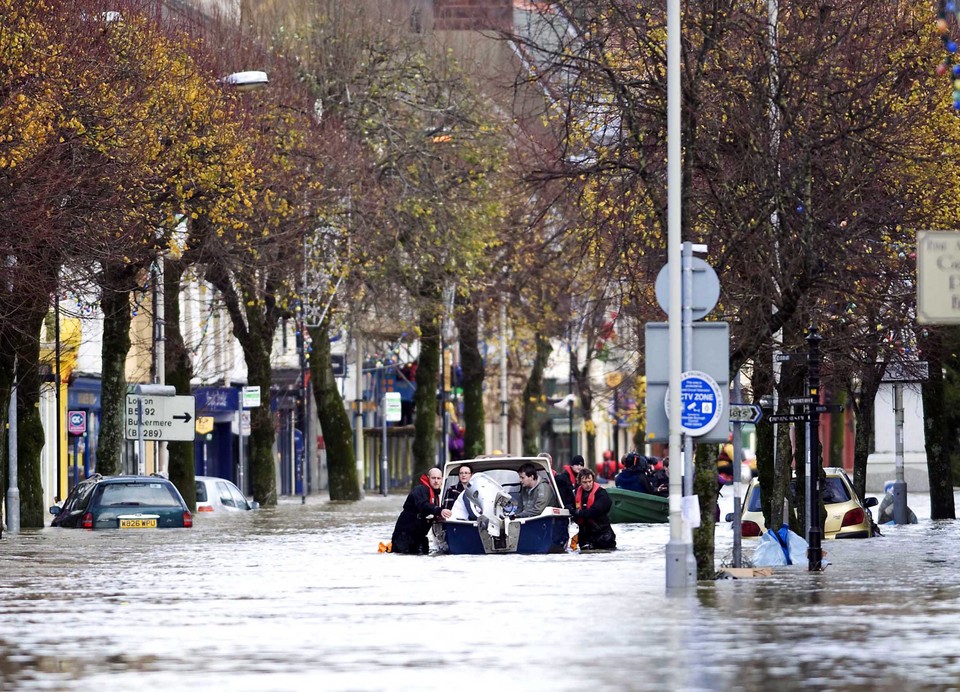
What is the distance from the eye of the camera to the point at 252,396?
5678 cm

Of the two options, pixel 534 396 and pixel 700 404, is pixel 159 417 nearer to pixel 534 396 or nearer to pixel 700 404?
pixel 700 404

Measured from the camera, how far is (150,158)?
116ft

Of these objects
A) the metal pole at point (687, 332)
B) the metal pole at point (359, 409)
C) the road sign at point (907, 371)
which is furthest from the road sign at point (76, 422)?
the metal pole at point (687, 332)

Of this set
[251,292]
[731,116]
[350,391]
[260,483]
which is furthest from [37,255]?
[350,391]

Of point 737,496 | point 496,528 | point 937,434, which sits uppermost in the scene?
point 937,434

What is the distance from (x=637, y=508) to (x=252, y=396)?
13499 millimetres

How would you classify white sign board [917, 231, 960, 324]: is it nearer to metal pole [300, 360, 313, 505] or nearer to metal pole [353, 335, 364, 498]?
metal pole [300, 360, 313, 505]

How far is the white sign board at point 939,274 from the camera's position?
16.1m

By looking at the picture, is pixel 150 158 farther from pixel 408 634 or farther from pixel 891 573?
pixel 408 634

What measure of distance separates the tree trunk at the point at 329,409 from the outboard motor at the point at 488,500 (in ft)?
78.8

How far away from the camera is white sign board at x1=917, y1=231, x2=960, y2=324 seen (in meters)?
16.1

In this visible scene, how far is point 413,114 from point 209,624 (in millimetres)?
37072

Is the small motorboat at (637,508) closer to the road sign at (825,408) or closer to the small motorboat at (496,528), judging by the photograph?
the small motorboat at (496,528)

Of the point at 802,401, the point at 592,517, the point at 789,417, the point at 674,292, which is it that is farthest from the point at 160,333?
the point at 674,292
